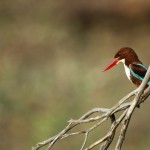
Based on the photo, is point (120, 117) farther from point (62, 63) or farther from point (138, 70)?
point (62, 63)

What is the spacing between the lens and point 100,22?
695cm

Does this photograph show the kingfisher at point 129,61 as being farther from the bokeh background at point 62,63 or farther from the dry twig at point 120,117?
the bokeh background at point 62,63

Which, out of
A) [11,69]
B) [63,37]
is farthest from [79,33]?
[11,69]

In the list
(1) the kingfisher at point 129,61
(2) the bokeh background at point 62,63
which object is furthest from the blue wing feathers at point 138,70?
(2) the bokeh background at point 62,63

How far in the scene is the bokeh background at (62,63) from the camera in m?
4.88

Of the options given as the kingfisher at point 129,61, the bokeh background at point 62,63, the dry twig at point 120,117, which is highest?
the bokeh background at point 62,63

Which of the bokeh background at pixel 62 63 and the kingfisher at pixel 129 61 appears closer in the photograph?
the kingfisher at pixel 129 61

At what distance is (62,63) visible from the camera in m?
5.93

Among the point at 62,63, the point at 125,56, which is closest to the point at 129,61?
the point at 125,56

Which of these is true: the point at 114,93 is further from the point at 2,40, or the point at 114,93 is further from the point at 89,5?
the point at 89,5

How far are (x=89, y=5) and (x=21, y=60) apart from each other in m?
1.13

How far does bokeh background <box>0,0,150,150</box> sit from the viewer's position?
4883 millimetres

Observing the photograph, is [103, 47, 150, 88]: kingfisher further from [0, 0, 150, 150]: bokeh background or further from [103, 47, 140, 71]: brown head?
[0, 0, 150, 150]: bokeh background

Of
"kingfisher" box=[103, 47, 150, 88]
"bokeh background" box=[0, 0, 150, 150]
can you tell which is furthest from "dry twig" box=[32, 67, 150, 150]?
"bokeh background" box=[0, 0, 150, 150]
